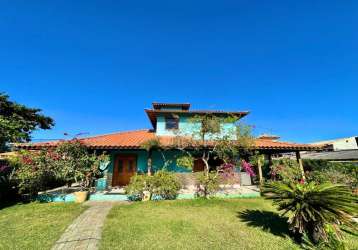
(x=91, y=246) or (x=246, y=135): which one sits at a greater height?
(x=246, y=135)

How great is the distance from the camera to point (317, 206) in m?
5.65

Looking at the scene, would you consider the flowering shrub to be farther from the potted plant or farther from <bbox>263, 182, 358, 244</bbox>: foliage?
<bbox>263, 182, 358, 244</bbox>: foliage

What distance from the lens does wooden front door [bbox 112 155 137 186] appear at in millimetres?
15609

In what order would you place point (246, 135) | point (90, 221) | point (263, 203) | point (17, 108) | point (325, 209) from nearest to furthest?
point (325, 209), point (90, 221), point (263, 203), point (246, 135), point (17, 108)

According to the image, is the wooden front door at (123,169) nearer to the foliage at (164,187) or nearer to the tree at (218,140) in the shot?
the foliage at (164,187)

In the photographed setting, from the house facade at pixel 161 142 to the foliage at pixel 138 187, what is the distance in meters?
1.79

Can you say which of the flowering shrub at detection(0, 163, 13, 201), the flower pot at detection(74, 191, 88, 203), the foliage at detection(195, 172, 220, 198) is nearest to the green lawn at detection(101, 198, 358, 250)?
the foliage at detection(195, 172, 220, 198)

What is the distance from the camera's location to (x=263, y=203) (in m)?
10.7

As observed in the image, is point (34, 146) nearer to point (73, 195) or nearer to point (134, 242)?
point (73, 195)

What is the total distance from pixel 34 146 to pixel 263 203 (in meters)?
15.0

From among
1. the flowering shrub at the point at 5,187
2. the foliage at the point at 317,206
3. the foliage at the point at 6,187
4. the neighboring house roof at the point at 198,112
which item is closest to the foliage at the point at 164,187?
the foliage at the point at 317,206

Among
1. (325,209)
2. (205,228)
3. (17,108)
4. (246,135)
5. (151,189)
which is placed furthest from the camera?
(17,108)

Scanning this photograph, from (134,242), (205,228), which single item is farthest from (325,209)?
(134,242)

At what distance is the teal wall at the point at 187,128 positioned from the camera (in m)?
13.3
